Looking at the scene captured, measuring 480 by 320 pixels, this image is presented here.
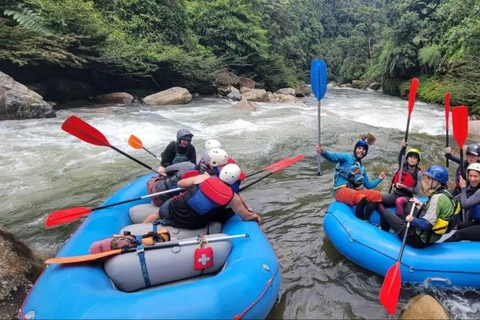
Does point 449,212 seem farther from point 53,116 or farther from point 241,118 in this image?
point 53,116

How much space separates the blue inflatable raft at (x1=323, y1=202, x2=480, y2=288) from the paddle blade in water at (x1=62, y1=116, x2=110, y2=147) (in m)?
2.49

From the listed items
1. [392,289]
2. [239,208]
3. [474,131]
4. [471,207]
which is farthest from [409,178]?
[474,131]

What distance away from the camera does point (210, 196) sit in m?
2.83

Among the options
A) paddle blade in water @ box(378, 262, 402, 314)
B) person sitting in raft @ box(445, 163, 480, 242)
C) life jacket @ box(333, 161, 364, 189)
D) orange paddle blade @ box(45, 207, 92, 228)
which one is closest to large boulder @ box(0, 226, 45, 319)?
orange paddle blade @ box(45, 207, 92, 228)

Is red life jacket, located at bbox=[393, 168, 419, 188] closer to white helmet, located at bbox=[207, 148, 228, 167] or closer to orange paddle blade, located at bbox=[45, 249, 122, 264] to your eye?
white helmet, located at bbox=[207, 148, 228, 167]

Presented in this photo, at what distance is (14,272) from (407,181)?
11.9 feet

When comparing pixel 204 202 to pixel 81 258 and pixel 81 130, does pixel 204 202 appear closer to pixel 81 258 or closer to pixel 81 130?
pixel 81 258

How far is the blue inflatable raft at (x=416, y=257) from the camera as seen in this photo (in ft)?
9.33

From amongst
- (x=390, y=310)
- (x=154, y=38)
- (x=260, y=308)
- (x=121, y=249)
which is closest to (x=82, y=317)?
(x=121, y=249)

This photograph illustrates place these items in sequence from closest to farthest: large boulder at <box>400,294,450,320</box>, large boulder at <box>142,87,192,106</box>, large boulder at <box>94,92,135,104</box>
A: large boulder at <box>400,294,450,320</box> → large boulder at <box>94,92,135,104</box> → large boulder at <box>142,87,192,106</box>

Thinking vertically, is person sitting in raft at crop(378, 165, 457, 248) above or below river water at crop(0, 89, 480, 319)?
above

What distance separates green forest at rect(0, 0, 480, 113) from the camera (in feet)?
31.1

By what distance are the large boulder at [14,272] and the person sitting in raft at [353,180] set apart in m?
2.79

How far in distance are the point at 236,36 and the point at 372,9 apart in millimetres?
21186
